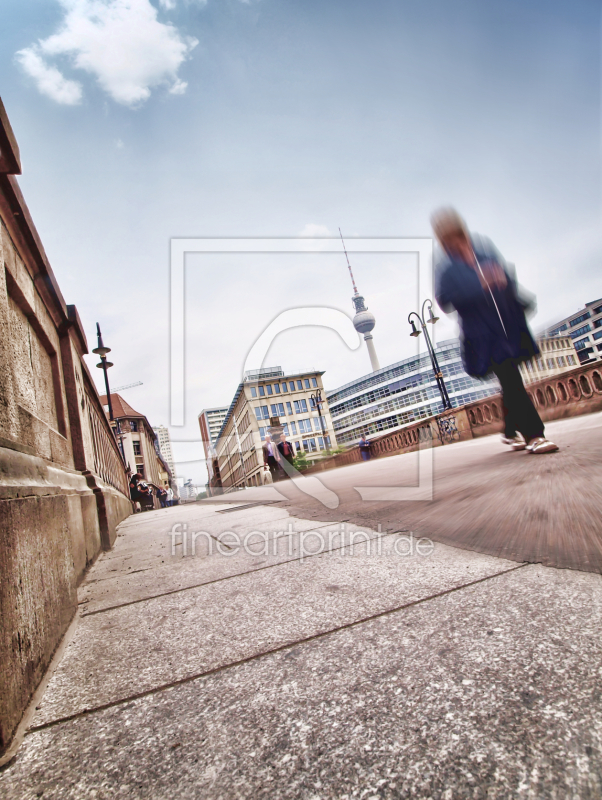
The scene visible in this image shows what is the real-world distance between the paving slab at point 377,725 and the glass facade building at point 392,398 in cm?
7954

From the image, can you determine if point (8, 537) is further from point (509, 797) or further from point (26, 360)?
point (26, 360)

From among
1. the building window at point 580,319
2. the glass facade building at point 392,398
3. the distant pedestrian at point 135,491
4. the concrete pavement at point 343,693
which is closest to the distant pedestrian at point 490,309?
the concrete pavement at point 343,693

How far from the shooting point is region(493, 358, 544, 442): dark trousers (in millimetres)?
3467

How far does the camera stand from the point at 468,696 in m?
0.89

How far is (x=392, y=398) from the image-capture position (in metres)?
90.3

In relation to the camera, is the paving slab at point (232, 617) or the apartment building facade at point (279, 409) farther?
the apartment building facade at point (279, 409)

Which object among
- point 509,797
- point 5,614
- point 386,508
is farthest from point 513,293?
point 5,614

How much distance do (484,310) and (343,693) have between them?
3.24m

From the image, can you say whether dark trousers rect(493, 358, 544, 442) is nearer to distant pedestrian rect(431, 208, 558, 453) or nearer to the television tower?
distant pedestrian rect(431, 208, 558, 453)

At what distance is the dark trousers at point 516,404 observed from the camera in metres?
3.47

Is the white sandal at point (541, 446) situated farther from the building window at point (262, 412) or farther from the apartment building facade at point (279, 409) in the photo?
the building window at point (262, 412)

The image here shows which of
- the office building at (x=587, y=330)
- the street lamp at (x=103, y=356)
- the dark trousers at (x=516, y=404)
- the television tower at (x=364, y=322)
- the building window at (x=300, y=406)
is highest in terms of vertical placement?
the television tower at (x=364, y=322)

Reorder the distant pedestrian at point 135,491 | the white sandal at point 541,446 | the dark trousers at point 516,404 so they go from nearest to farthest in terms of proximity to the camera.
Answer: the white sandal at point 541,446 → the dark trousers at point 516,404 → the distant pedestrian at point 135,491

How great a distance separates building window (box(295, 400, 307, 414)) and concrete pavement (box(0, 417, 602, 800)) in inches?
2470
